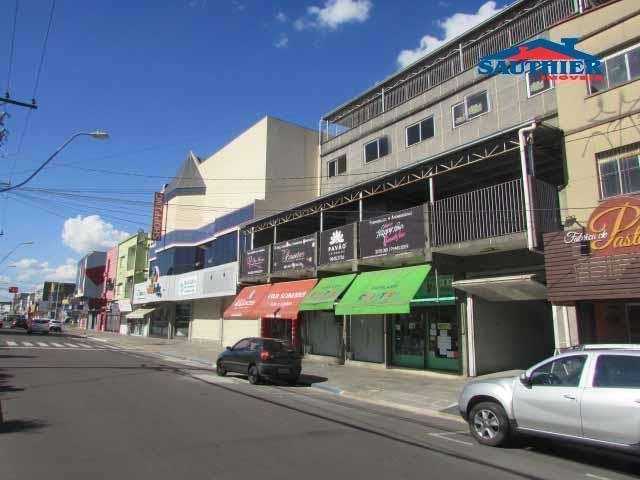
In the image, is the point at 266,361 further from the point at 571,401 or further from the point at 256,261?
the point at 256,261

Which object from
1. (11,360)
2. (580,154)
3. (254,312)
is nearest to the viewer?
(580,154)

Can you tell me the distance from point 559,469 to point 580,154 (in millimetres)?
9603

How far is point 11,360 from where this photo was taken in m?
19.7

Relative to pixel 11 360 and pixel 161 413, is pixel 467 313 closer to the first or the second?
pixel 161 413

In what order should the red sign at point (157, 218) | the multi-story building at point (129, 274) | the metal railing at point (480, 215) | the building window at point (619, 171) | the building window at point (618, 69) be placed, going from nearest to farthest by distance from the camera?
1. the building window at point (619, 171)
2. the building window at point (618, 69)
3. the metal railing at point (480, 215)
4. the red sign at point (157, 218)
5. the multi-story building at point (129, 274)

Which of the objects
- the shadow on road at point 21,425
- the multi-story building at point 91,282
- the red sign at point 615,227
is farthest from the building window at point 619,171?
the multi-story building at point 91,282

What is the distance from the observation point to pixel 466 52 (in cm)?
2108

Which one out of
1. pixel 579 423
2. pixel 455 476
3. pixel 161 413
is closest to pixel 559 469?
pixel 579 423

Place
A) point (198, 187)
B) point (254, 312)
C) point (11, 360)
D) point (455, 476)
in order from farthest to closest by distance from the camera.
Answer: point (198, 187)
point (254, 312)
point (11, 360)
point (455, 476)

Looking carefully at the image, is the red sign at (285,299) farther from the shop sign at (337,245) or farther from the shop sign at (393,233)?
the shop sign at (393,233)

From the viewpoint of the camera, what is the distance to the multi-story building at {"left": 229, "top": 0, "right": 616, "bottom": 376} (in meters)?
14.9

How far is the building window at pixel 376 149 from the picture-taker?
928 inches

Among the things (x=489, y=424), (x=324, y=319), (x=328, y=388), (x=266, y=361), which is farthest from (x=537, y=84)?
(x=324, y=319)

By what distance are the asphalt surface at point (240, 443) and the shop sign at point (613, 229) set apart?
5556mm
